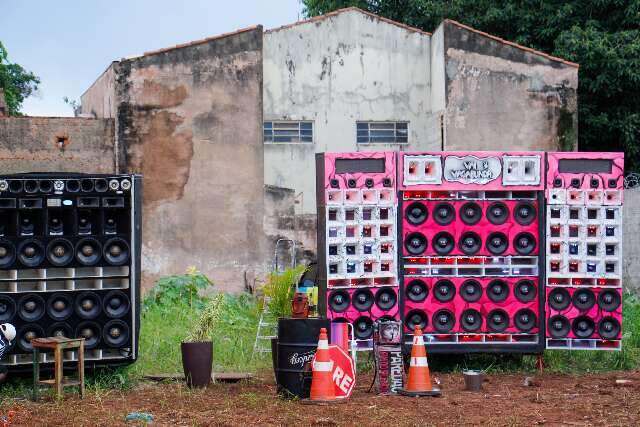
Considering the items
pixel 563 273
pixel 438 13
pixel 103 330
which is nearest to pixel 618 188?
pixel 563 273

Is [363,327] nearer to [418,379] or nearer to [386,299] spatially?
[386,299]

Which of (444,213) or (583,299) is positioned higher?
(444,213)

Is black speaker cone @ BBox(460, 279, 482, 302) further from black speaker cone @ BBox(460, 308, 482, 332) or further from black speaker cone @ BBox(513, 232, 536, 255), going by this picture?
black speaker cone @ BBox(513, 232, 536, 255)

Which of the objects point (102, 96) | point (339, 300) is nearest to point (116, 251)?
point (339, 300)

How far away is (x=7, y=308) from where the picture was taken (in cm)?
992

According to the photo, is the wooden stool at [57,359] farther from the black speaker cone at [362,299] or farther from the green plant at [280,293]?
the green plant at [280,293]

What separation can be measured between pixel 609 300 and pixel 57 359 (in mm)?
6259

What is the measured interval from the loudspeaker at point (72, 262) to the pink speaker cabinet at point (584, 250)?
4741 mm

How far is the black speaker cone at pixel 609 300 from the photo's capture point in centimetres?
1152

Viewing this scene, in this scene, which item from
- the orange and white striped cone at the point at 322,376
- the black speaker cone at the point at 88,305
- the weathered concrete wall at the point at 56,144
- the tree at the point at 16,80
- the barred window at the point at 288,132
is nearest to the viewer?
the orange and white striped cone at the point at 322,376

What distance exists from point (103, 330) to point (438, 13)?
14.4m

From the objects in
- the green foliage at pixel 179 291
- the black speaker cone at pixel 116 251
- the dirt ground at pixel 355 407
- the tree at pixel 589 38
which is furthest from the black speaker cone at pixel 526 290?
the tree at pixel 589 38

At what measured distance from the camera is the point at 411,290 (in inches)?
450

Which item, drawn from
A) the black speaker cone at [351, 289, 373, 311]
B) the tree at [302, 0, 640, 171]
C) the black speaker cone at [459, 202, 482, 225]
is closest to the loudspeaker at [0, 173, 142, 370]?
the black speaker cone at [351, 289, 373, 311]
